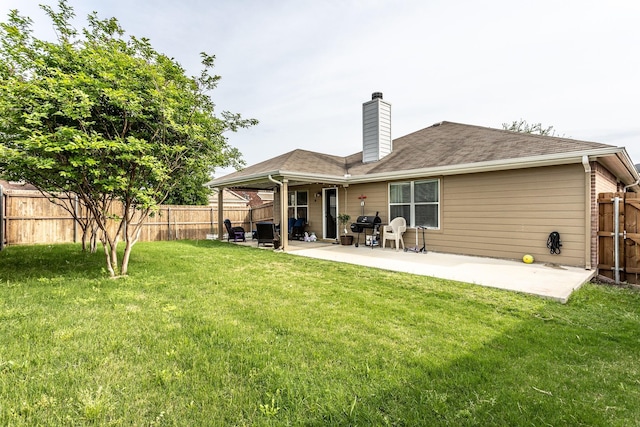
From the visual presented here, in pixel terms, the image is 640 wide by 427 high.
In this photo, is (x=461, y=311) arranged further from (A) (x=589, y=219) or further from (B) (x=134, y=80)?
(B) (x=134, y=80)

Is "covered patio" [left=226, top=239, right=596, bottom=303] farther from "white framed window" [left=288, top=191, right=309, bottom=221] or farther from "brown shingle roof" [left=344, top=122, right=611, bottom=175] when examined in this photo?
"white framed window" [left=288, top=191, right=309, bottom=221]

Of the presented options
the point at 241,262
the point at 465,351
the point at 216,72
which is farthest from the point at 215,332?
the point at 216,72

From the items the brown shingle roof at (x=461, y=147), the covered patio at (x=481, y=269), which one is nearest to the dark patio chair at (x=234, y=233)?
the covered patio at (x=481, y=269)

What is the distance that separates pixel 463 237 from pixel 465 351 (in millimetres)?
5948

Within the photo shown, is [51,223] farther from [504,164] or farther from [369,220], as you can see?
[504,164]

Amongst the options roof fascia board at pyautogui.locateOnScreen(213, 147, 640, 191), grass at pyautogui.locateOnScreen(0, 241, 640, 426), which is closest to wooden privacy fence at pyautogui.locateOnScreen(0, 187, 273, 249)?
roof fascia board at pyautogui.locateOnScreen(213, 147, 640, 191)

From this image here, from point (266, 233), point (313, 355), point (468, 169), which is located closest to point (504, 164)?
point (468, 169)

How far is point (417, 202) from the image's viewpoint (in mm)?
9148

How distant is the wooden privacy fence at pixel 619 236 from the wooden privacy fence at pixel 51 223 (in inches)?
→ 395

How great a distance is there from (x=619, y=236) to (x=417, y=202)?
14.3ft

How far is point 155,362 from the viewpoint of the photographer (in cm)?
256

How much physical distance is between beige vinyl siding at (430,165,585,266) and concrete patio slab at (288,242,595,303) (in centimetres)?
36

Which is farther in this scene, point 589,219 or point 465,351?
point 589,219

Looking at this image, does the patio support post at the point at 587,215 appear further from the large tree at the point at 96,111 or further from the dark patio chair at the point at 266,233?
the dark patio chair at the point at 266,233
